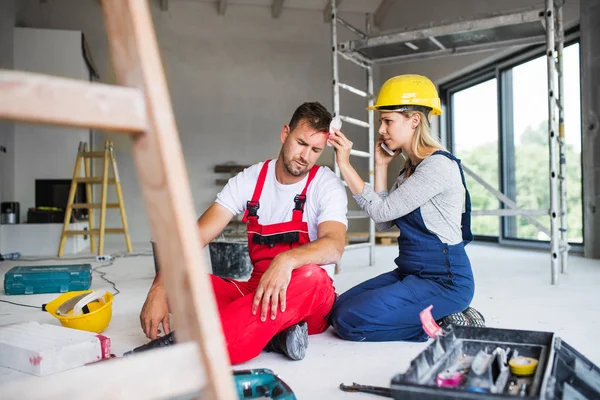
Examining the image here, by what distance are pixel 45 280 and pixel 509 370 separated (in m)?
3.18

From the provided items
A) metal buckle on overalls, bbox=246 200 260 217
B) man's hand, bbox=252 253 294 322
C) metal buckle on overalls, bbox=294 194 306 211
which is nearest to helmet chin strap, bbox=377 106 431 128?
metal buckle on overalls, bbox=294 194 306 211

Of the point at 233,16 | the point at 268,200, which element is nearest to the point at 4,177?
the point at 233,16

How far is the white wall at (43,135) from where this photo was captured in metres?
7.31

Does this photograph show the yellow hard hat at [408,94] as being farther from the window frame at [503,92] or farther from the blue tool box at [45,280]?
the window frame at [503,92]

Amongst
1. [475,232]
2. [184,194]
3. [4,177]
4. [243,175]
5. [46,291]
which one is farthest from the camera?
[475,232]

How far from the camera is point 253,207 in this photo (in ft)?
7.63

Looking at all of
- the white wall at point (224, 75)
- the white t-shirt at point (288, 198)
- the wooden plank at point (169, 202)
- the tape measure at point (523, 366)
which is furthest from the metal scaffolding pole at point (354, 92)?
the white wall at point (224, 75)

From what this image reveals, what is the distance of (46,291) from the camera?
3570mm

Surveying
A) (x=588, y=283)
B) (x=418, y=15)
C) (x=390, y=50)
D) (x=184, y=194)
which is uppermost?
(x=418, y=15)

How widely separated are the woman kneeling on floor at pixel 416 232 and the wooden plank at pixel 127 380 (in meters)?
1.63

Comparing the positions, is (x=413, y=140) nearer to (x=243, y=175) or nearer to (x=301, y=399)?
(x=243, y=175)

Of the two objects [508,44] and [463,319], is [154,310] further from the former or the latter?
[508,44]

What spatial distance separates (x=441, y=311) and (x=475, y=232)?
5809 mm

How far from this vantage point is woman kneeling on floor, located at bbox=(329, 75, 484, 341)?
2.23m
